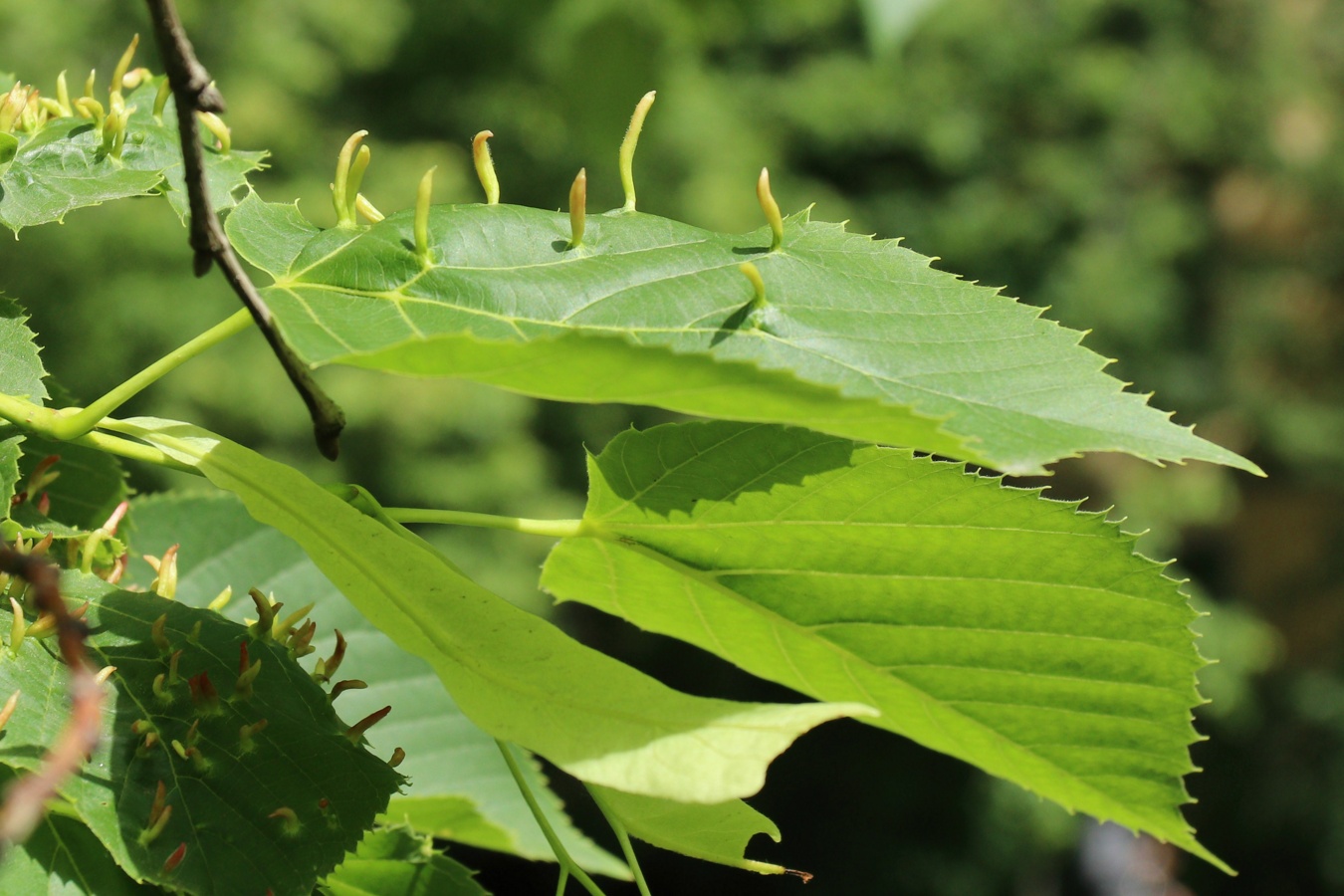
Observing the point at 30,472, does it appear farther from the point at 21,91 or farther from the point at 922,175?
the point at 922,175

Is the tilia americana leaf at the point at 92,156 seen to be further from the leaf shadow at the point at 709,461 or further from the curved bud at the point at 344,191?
the leaf shadow at the point at 709,461

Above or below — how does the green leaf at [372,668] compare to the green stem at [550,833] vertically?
below

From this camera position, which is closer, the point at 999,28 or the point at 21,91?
the point at 21,91

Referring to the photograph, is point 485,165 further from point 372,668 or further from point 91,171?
point 372,668

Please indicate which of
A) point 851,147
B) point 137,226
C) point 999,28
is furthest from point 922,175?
point 137,226

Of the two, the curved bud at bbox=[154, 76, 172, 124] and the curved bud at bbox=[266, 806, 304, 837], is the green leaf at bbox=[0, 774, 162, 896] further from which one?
the curved bud at bbox=[154, 76, 172, 124]

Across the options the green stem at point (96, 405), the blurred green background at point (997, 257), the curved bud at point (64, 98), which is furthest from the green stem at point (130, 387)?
the blurred green background at point (997, 257)

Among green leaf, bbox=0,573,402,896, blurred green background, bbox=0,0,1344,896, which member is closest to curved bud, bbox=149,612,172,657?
green leaf, bbox=0,573,402,896
